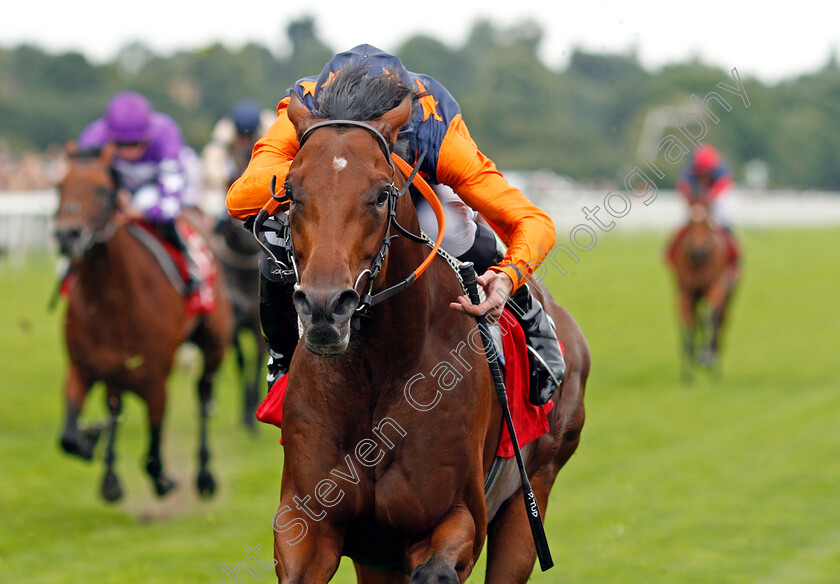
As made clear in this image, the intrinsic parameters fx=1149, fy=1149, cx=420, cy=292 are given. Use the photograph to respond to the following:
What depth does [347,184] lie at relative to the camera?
270 cm

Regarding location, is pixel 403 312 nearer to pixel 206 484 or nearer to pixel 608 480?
pixel 206 484

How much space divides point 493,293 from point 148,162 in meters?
5.18

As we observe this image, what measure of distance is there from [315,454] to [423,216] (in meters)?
0.80

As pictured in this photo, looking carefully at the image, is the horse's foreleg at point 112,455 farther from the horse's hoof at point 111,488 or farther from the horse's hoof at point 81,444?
the horse's hoof at point 81,444

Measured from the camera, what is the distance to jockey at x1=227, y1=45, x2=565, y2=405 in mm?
3086

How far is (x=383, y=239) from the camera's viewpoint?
9.20 ft

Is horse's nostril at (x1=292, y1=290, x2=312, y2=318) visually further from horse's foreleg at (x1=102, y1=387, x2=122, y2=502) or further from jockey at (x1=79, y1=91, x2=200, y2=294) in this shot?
jockey at (x1=79, y1=91, x2=200, y2=294)

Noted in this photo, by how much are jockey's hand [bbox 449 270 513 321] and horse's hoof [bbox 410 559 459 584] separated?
66 centimetres

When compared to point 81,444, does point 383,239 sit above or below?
above

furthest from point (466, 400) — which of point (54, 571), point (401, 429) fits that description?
point (54, 571)

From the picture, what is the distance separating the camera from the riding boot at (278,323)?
3.37 meters

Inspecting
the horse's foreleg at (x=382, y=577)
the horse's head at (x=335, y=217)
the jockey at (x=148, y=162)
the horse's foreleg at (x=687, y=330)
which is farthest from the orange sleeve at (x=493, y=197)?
the horse's foreleg at (x=687, y=330)

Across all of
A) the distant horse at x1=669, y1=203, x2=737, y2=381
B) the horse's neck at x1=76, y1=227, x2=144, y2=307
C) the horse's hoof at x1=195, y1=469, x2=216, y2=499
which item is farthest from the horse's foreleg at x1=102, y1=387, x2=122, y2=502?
the distant horse at x1=669, y1=203, x2=737, y2=381

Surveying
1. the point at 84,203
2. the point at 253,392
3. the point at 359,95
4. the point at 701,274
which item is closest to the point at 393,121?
the point at 359,95
